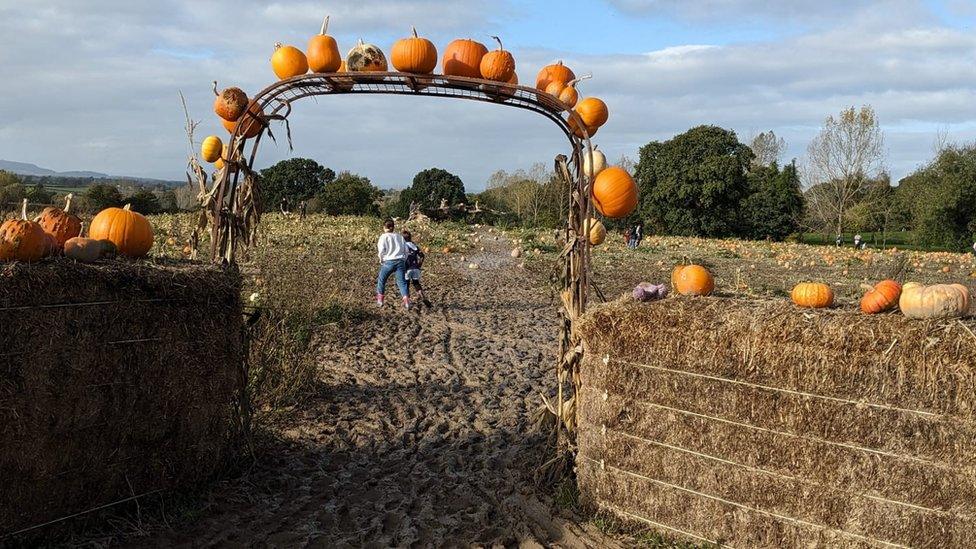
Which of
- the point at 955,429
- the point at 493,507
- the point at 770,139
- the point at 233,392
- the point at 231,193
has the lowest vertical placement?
the point at 493,507

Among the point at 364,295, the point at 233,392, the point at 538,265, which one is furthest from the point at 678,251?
the point at 233,392

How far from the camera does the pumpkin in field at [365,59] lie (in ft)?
16.7

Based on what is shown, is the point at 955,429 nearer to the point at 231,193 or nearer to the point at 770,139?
the point at 231,193

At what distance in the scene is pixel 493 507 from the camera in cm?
504

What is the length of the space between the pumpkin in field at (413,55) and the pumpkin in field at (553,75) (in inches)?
33.2

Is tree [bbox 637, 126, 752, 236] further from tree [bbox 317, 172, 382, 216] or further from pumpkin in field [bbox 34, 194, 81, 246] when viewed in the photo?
pumpkin in field [bbox 34, 194, 81, 246]

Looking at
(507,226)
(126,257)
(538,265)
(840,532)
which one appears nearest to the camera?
(840,532)

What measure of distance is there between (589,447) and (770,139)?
214 feet

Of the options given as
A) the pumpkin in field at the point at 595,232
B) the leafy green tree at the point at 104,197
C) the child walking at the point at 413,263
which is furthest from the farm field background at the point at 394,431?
the leafy green tree at the point at 104,197

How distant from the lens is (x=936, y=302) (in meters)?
3.80

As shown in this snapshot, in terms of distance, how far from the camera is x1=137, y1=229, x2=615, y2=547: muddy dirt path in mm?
4621

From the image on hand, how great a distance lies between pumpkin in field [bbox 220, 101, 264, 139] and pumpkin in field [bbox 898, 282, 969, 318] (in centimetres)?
453

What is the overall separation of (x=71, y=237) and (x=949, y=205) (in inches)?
1587

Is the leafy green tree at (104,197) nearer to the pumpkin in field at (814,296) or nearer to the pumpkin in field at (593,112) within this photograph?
the pumpkin in field at (593,112)
